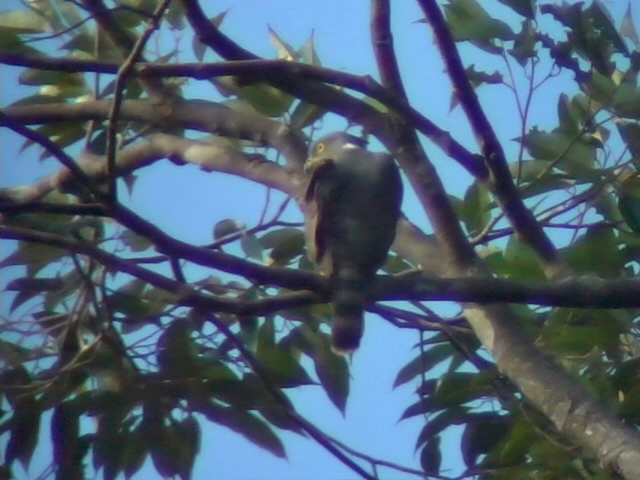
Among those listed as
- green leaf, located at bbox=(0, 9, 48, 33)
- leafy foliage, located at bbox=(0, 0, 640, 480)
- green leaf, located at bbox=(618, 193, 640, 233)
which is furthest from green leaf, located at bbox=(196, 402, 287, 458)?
green leaf, located at bbox=(0, 9, 48, 33)

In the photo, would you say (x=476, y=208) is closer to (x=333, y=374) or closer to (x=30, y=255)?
(x=333, y=374)

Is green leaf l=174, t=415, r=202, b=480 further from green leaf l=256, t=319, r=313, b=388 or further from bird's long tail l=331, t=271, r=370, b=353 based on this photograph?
bird's long tail l=331, t=271, r=370, b=353

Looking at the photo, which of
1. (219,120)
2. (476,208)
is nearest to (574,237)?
(476,208)

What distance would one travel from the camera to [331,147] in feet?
10.9

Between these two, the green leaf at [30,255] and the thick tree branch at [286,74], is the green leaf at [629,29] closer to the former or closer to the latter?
the thick tree branch at [286,74]

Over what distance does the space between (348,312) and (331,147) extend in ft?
2.17

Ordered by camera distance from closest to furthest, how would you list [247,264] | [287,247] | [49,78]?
[247,264]
[287,247]
[49,78]

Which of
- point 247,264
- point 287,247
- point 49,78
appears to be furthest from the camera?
point 49,78

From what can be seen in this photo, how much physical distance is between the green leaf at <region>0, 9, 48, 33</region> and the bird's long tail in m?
0.98

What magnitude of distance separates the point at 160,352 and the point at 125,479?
0.91ft

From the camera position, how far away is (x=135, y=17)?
10.2ft

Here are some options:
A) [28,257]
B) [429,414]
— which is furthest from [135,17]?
[429,414]

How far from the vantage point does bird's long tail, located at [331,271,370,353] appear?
9.09 ft

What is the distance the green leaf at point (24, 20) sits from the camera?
9.95ft
